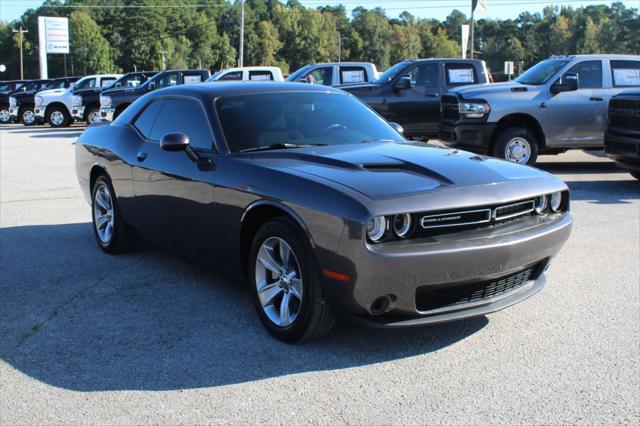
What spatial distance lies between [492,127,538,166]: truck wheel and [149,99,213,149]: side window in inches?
278

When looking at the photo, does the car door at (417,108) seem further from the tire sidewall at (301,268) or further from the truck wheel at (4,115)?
the truck wheel at (4,115)

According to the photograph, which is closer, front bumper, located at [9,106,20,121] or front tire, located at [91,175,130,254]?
front tire, located at [91,175,130,254]

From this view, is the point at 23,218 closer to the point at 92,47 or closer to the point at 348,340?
the point at 348,340

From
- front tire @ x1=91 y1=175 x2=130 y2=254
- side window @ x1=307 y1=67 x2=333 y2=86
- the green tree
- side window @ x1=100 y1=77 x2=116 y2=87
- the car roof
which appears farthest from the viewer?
the green tree

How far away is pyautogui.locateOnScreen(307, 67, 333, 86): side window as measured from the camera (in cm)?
1769

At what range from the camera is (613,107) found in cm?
1000

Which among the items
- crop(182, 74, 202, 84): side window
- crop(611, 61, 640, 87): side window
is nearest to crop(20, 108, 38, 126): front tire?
crop(182, 74, 202, 84): side window

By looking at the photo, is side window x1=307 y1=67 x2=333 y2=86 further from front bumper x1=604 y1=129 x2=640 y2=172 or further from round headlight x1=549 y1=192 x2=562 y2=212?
round headlight x1=549 y1=192 x2=562 y2=212

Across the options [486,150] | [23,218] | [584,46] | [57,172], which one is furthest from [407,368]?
[584,46]

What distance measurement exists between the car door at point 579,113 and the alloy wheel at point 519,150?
0.40 metres

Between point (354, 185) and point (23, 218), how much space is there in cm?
565

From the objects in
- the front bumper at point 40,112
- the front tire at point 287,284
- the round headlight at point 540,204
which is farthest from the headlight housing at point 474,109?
the front bumper at point 40,112

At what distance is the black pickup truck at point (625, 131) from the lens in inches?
375

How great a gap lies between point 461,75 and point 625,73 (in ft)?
12.5
